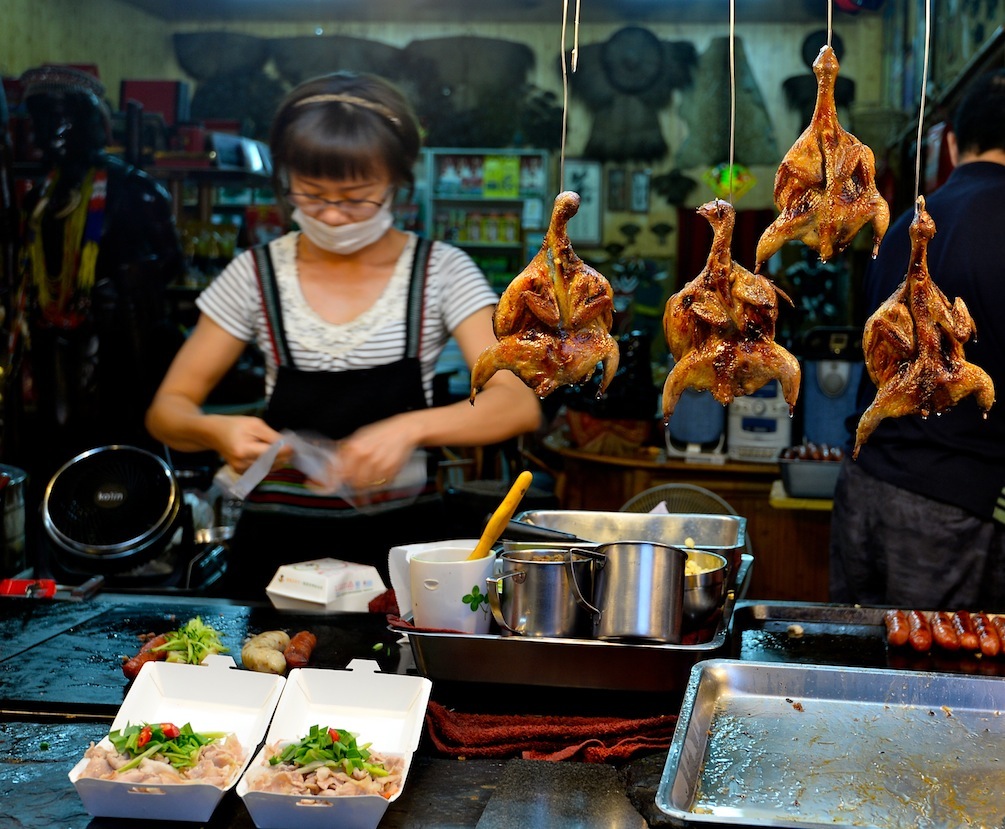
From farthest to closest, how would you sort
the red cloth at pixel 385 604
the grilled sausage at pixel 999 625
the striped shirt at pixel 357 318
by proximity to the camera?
the striped shirt at pixel 357 318, the red cloth at pixel 385 604, the grilled sausage at pixel 999 625

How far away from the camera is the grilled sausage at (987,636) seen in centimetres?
205

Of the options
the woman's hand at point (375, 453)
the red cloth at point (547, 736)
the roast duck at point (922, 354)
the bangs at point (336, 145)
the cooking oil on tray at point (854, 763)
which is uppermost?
the bangs at point (336, 145)

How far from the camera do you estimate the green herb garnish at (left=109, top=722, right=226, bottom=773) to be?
148cm

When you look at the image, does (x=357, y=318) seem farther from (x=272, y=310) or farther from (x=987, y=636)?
(x=987, y=636)

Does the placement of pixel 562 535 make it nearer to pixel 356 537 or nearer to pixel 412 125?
pixel 356 537

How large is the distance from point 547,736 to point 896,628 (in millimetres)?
823

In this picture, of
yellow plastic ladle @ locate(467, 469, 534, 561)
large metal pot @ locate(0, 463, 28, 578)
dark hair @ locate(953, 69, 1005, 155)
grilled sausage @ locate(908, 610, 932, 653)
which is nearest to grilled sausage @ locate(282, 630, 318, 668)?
yellow plastic ladle @ locate(467, 469, 534, 561)

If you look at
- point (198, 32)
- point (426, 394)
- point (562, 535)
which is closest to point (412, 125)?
point (426, 394)

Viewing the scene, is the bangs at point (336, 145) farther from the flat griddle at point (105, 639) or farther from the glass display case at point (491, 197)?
the glass display case at point (491, 197)

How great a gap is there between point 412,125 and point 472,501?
148 centimetres

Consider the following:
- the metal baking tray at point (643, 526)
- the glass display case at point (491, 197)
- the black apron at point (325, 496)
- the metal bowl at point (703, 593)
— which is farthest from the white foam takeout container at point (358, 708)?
the glass display case at point (491, 197)

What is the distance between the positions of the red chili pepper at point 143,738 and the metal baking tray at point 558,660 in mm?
488

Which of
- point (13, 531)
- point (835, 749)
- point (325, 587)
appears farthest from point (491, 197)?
point (835, 749)

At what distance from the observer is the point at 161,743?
150 cm
